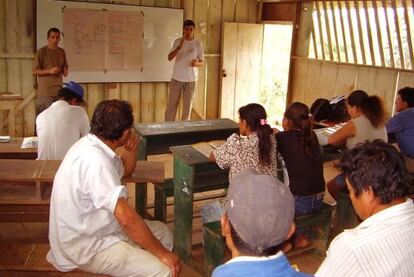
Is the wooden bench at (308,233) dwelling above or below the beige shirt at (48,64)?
below

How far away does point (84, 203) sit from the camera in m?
2.04

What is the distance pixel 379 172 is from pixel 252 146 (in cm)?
121

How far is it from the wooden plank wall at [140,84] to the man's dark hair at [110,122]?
15.3 ft

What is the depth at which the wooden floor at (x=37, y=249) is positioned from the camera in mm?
2316

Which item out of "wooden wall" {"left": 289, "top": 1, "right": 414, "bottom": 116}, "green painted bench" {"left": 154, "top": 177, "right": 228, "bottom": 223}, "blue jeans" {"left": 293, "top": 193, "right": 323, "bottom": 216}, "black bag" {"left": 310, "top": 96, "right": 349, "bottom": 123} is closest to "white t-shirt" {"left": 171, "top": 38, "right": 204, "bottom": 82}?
"wooden wall" {"left": 289, "top": 1, "right": 414, "bottom": 116}

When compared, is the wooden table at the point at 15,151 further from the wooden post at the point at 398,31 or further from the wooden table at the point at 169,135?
the wooden post at the point at 398,31

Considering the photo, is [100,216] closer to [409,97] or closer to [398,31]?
[409,97]

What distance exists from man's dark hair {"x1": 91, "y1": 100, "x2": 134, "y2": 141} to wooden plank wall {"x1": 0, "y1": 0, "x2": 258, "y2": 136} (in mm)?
4660

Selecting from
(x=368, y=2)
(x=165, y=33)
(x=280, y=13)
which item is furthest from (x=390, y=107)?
(x=165, y=33)

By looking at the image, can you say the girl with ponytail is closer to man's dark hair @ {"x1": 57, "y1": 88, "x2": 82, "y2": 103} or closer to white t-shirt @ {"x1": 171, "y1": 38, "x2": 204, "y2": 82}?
man's dark hair @ {"x1": 57, "y1": 88, "x2": 82, "y2": 103}

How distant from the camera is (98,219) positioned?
210 cm

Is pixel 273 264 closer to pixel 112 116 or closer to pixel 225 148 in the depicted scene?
pixel 112 116

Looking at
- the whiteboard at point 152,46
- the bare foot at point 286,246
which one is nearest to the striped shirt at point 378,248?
the bare foot at point 286,246

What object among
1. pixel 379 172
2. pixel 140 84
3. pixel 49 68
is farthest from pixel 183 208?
pixel 140 84
